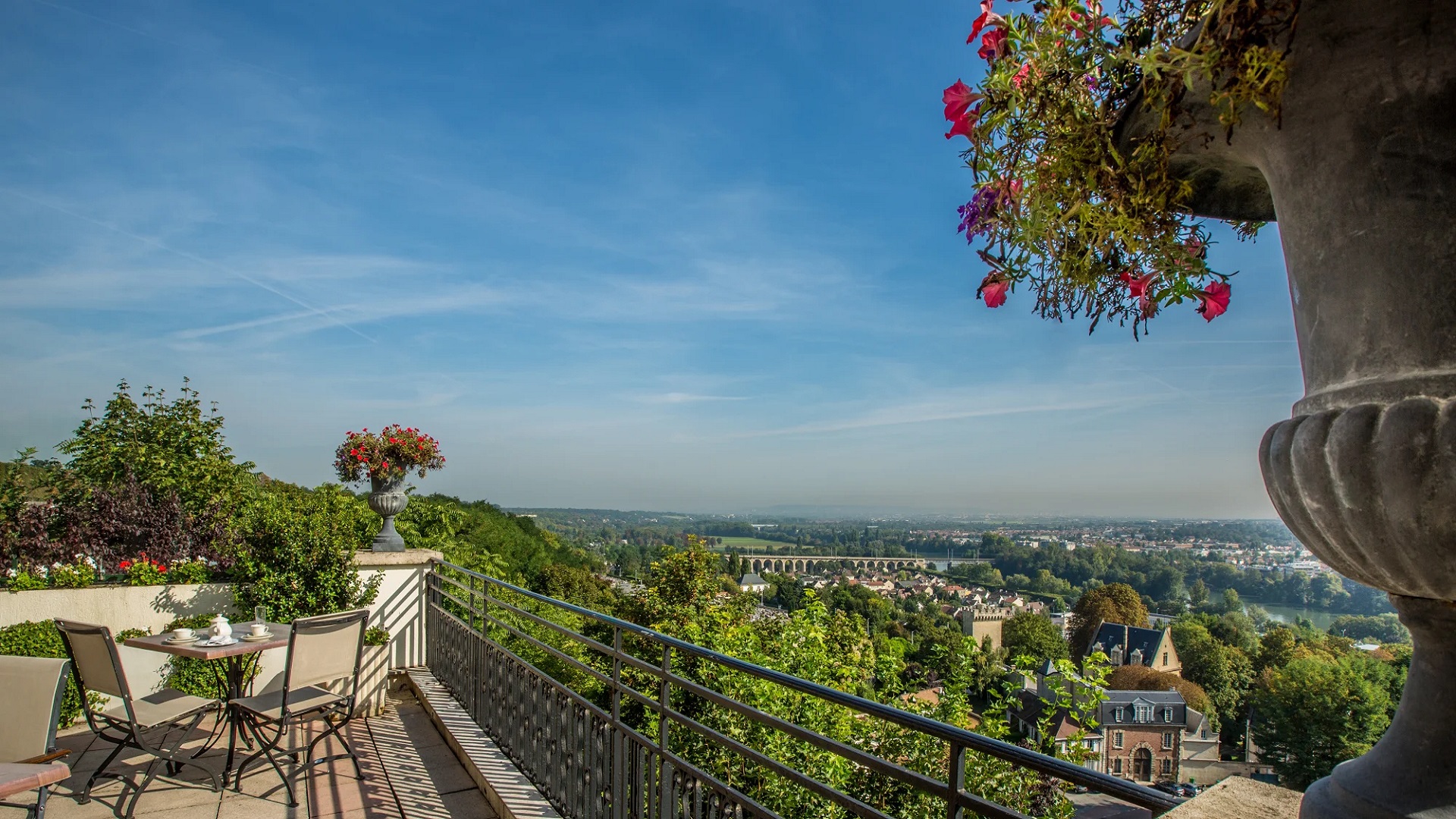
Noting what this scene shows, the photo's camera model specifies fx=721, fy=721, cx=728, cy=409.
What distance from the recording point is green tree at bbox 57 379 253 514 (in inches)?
412

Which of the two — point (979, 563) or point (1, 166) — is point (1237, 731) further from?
point (1, 166)

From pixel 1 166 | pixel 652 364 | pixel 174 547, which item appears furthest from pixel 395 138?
pixel 652 364

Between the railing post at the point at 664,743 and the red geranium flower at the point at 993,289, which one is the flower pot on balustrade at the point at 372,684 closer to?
the railing post at the point at 664,743

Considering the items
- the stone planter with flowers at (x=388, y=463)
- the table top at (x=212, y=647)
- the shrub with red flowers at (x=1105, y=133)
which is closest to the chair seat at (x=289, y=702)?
the table top at (x=212, y=647)

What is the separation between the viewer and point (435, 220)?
476 inches

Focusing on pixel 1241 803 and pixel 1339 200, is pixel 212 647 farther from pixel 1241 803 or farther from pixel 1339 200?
pixel 1339 200

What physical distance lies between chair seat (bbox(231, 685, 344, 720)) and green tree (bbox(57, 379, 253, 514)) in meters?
8.04

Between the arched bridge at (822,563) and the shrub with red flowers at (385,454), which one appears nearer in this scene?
the shrub with red flowers at (385,454)

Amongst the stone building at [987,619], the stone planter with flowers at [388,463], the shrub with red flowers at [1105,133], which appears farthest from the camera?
the stone building at [987,619]

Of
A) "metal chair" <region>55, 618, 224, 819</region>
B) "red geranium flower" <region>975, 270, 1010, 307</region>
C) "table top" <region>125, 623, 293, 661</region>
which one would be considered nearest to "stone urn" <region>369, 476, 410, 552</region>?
"table top" <region>125, 623, 293, 661</region>

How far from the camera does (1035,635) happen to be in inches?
934

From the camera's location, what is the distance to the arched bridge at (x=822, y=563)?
42.6m

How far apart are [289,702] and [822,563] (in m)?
41.8

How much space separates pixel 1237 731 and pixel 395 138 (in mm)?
28269
